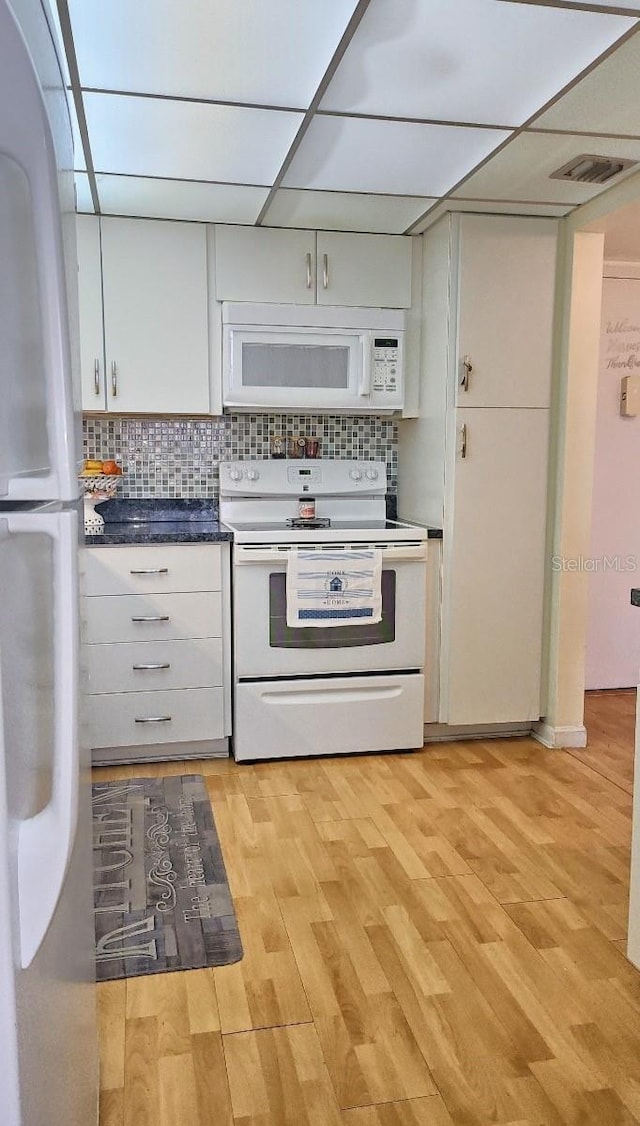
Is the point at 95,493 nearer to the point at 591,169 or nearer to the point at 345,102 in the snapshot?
the point at 345,102

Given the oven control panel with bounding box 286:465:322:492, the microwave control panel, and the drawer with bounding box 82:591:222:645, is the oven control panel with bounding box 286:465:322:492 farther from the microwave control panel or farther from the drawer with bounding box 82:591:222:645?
the drawer with bounding box 82:591:222:645

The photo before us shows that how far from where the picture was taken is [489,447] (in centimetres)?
353

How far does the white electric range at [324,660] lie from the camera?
11.1 ft

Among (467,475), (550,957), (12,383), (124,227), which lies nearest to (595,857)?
(550,957)

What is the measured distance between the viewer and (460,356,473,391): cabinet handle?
3.46 metres

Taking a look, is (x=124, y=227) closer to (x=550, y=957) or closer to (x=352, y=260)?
(x=352, y=260)

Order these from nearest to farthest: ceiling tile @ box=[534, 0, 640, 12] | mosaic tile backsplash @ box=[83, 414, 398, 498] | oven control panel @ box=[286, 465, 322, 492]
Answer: ceiling tile @ box=[534, 0, 640, 12] < mosaic tile backsplash @ box=[83, 414, 398, 498] < oven control panel @ box=[286, 465, 322, 492]

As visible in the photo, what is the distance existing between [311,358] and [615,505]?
71.2 inches

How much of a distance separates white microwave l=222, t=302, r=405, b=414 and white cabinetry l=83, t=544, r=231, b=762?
707 mm

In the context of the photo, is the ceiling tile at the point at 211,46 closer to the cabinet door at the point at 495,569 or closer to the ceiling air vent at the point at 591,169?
the ceiling air vent at the point at 591,169

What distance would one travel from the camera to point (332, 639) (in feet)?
11.4

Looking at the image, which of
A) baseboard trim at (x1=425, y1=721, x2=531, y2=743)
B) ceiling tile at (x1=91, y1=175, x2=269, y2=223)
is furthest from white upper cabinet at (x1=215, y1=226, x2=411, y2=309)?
baseboard trim at (x1=425, y1=721, x2=531, y2=743)

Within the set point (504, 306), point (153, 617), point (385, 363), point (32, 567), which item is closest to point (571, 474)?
point (504, 306)

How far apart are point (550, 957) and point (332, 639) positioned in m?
1.57
